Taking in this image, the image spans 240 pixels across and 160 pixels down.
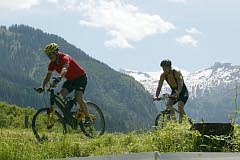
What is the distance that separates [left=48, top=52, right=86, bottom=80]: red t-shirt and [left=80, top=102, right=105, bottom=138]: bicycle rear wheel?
102 cm

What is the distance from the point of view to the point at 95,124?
11641 millimetres

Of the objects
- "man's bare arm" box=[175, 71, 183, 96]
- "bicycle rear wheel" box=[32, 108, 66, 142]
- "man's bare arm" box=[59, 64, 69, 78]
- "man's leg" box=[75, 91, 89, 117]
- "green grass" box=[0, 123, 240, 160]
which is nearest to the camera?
"green grass" box=[0, 123, 240, 160]

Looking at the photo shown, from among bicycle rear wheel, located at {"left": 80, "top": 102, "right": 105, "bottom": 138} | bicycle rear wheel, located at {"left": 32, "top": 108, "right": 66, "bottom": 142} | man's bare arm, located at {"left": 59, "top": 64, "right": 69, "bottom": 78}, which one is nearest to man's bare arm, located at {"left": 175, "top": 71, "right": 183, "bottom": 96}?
bicycle rear wheel, located at {"left": 80, "top": 102, "right": 105, "bottom": 138}

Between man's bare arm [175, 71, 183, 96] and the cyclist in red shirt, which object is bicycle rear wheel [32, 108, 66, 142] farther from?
man's bare arm [175, 71, 183, 96]

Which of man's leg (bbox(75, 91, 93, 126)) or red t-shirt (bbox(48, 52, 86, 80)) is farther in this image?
man's leg (bbox(75, 91, 93, 126))

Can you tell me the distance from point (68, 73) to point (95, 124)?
5.19 ft

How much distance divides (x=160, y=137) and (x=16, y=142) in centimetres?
224

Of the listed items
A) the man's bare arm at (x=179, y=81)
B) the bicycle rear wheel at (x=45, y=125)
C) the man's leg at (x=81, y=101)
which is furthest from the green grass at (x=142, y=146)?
the man's bare arm at (x=179, y=81)

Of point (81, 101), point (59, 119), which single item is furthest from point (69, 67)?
point (59, 119)

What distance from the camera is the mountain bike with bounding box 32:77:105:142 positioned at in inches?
404

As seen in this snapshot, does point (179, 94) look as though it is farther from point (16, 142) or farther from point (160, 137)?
point (16, 142)

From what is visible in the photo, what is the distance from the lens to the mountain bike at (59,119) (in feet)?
33.7

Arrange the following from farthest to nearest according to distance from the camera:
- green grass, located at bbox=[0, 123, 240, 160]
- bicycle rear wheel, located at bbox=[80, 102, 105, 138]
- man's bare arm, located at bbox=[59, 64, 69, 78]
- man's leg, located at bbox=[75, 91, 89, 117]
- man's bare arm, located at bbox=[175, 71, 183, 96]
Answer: bicycle rear wheel, located at bbox=[80, 102, 105, 138], man's bare arm, located at bbox=[175, 71, 183, 96], man's leg, located at bbox=[75, 91, 89, 117], man's bare arm, located at bbox=[59, 64, 69, 78], green grass, located at bbox=[0, 123, 240, 160]

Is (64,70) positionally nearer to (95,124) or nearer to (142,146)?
(95,124)
